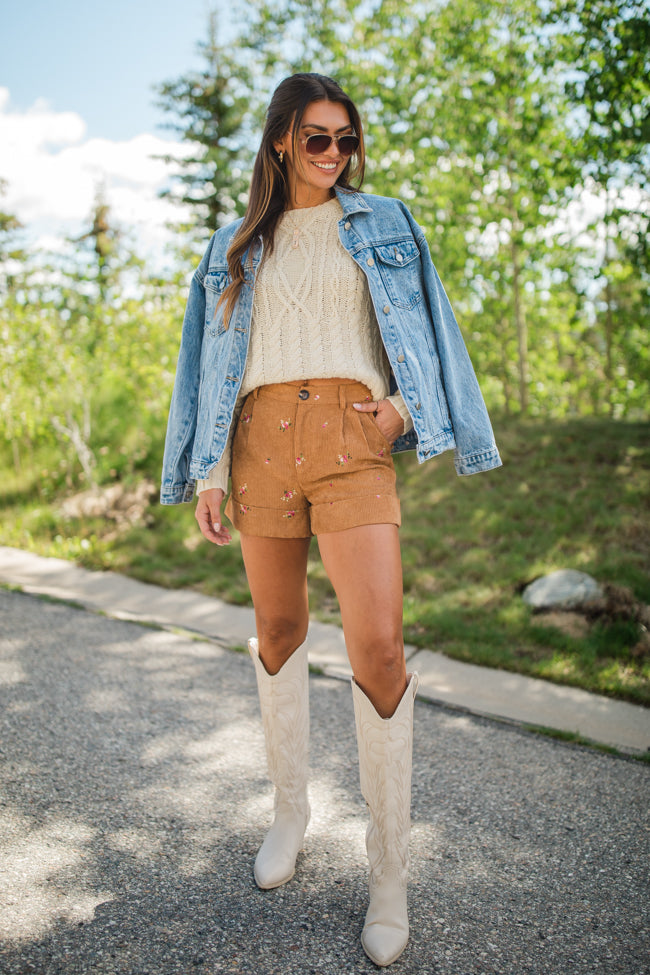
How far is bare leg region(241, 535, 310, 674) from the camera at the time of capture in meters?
1.90

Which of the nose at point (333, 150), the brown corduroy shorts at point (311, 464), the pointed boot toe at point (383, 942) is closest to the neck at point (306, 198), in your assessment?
the nose at point (333, 150)

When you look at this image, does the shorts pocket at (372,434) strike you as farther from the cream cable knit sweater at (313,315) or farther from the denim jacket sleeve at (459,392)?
the denim jacket sleeve at (459,392)

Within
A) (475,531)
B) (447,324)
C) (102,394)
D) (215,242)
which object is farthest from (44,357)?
(447,324)

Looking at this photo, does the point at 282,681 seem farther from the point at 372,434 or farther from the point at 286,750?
the point at 372,434

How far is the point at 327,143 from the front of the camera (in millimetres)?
1832

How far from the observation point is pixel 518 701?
322cm

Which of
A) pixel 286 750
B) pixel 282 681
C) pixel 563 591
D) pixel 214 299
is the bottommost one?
pixel 563 591

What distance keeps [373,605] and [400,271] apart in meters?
0.88

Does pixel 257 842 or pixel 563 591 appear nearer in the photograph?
pixel 257 842

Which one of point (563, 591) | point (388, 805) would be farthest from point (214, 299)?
point (563, 591)

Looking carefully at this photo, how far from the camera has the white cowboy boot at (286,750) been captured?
6.63 feet

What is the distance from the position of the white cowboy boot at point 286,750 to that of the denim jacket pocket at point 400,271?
1.02 metres

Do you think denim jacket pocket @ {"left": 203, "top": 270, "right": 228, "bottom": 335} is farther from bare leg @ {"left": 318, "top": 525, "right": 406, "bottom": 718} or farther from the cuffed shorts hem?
bare leg @ {"left": 318, "top": 525, "right": 406, "bottom": 718}

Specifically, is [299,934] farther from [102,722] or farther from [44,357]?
[44,357]
